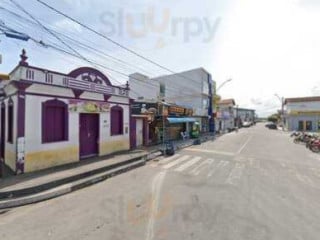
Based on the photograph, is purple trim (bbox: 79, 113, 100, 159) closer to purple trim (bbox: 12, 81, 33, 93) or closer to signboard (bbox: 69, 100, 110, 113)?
signboard (bbox: 69, 100, 110, 113)

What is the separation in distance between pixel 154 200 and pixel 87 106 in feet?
25.1

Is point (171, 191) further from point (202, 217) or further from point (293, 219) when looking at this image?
point (293, 219)

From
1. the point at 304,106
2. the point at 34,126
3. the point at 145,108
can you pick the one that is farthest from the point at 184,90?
the point at 34,126

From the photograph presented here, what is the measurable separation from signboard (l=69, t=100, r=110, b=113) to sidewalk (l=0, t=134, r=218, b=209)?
8.93 ft

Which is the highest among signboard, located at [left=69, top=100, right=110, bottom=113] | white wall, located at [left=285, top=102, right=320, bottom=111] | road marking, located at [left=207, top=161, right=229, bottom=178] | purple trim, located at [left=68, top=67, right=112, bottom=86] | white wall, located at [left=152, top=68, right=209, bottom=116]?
white wall, located at [left=152, top=68, right=209, bottom=116]

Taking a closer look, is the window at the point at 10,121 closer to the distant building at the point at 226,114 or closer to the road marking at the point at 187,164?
the road marking at the point at 187,164

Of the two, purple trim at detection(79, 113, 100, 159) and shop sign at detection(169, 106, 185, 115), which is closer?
purple trim at detection(79, 113, 100, 159)

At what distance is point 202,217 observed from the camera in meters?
6.13

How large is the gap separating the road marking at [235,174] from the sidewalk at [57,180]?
16.2ft

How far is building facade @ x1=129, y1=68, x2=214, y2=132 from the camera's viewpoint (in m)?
40.1

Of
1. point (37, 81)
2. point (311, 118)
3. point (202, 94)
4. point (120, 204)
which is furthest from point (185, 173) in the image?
point (311, 118)

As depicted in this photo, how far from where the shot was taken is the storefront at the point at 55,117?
10.3 meters

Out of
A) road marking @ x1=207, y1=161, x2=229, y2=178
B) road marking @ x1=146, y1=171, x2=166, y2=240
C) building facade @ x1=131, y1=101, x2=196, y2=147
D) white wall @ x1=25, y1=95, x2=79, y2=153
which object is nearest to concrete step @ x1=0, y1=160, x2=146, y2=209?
road marking @ x1=146, y1=171, x2=166, y2=240

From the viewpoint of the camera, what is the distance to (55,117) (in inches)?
462
